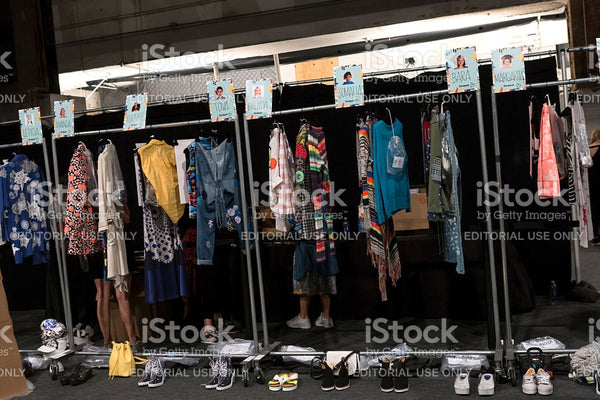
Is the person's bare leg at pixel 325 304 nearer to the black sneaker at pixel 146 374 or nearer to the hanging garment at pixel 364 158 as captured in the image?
the hanging garment at pixel 364 158

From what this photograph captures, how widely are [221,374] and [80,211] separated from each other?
169 cm

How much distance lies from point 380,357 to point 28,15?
5.90 m

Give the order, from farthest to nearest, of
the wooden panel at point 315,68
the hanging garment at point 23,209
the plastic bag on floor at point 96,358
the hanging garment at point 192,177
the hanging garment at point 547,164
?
the wooden panel at point 315,68 → the hanging garment at point 23,209 → the plastic bag on floor at point 96,358 → the hanging garment at point 192,177 → the hanging garment at point 547,164

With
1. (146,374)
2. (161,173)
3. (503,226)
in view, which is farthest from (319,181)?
(146,374)

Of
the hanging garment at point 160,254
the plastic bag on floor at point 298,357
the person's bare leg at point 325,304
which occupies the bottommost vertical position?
the plastic bag on floor at point 298,357

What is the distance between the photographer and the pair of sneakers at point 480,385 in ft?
11.5

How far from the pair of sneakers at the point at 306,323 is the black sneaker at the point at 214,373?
1.20 meters

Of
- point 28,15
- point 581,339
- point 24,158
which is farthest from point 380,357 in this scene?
point 28,15

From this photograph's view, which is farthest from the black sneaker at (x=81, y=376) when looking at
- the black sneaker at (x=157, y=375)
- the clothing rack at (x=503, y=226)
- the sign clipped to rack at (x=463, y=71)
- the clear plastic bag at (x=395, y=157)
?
the sign clipped to rack at (x=463, y=71)

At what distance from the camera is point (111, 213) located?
4520mm

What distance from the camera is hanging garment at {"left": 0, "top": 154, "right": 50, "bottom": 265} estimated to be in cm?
491

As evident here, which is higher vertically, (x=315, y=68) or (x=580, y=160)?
(x=315, y=68)

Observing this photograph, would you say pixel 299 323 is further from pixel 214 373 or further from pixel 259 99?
pixel 259 99

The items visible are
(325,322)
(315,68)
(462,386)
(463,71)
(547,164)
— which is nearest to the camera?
(462,386)
